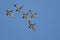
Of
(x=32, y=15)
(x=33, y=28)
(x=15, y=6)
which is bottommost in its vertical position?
(x=33, y=28)

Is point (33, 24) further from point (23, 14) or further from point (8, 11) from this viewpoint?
point (8, 11)

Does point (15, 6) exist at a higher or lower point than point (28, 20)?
higher

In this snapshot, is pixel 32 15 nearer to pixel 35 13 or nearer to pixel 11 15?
pixel 35 13

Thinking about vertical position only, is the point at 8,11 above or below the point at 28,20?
above

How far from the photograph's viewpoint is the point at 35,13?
815cm

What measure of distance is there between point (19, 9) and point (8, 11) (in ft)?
2.29

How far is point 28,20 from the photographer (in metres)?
8.07

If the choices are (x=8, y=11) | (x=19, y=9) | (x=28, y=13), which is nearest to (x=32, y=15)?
(x=28, y=13)

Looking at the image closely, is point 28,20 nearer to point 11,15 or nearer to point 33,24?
point 33,24

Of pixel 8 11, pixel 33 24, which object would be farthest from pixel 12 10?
pixel 33 24

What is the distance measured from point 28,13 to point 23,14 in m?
0.31

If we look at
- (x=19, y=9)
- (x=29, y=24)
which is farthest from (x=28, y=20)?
(x=19, y=9)

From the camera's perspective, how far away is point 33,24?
8.01 m

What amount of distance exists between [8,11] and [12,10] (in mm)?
258
